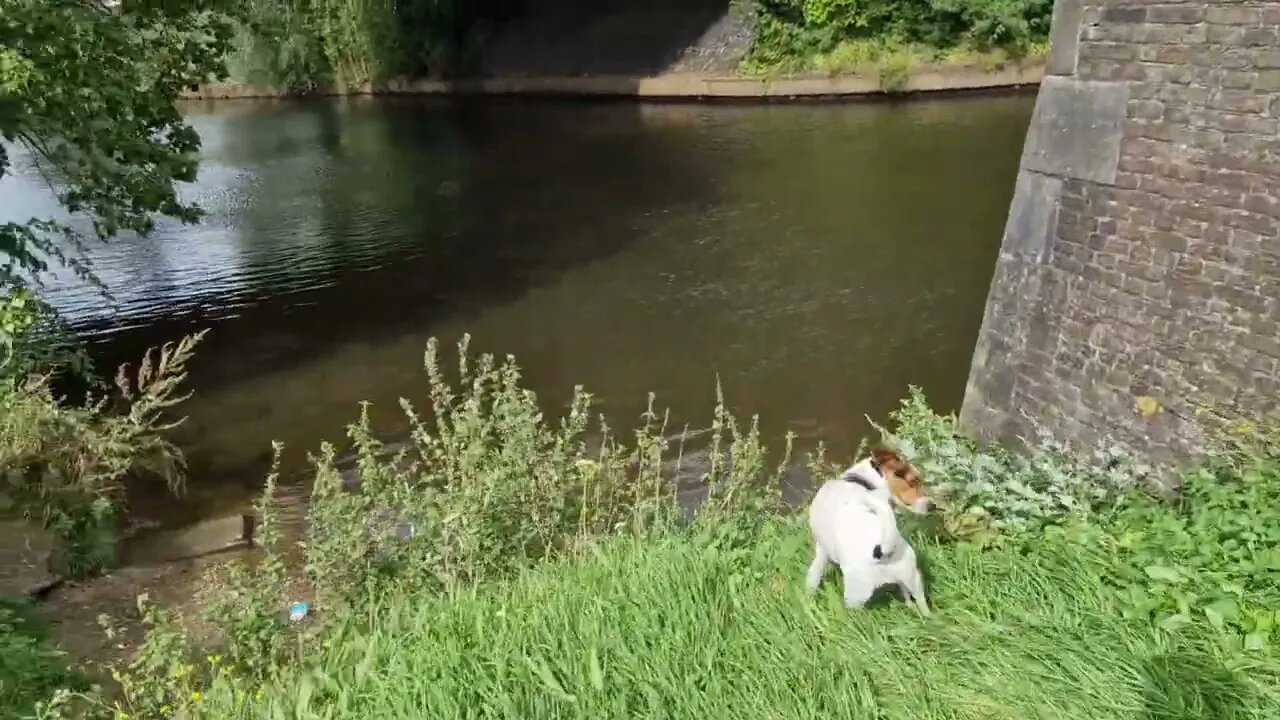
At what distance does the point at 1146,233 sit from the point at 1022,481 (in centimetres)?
156

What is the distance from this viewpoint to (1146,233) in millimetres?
5289

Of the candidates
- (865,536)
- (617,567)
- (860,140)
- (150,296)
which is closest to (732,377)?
(617,567)

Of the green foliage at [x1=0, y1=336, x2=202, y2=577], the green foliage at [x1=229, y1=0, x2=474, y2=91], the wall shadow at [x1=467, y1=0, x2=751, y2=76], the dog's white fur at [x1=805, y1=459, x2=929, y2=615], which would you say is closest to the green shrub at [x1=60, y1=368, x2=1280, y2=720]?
the dog's white fur at [x1=805, y1=459, x2=929, y2=615]

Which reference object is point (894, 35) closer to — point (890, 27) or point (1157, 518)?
point (890, 27)

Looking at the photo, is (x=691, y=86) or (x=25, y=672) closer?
(x=25, y=672)

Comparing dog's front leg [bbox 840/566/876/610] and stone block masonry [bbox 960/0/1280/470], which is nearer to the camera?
dog's front leg [bbox 840/566/876/610]

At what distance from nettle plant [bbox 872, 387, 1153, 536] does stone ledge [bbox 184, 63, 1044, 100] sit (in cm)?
1898

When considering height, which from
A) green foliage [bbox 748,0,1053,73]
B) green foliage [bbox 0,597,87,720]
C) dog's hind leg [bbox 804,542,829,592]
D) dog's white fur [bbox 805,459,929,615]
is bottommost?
green foliage [bbox 0,597,87,720]

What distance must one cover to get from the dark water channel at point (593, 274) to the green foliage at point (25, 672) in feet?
10.1

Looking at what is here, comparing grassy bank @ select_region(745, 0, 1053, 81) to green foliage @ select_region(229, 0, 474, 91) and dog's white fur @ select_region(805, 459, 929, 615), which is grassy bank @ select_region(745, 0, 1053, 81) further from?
dog's white fur @ select_region(805, 459, 929, 615)

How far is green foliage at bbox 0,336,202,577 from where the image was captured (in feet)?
20.4

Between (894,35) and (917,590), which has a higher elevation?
Answer: (894,35)

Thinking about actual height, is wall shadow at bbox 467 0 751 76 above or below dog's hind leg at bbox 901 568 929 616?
above

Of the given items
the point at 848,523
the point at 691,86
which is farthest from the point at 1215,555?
the point at 691,86
